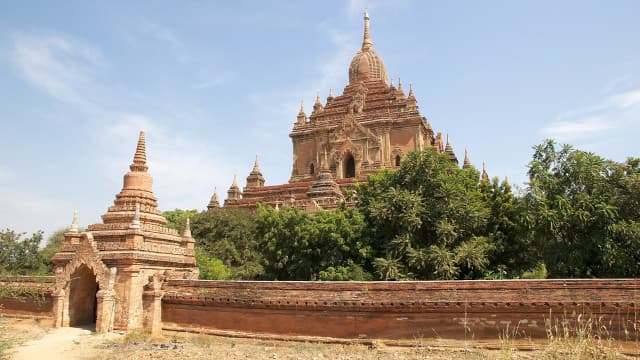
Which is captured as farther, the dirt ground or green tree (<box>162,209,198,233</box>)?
green tree (<box>162,209,198,233</box>)

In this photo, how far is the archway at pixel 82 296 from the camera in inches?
738

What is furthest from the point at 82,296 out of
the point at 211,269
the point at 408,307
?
the point at 408,307

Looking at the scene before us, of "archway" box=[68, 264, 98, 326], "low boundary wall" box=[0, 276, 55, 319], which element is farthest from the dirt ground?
"low boundary wall" box=[0, 276, 55, 319]

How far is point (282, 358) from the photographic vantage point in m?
13.4

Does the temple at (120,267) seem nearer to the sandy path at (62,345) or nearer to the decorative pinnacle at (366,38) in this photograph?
the sandy path at (62,345)

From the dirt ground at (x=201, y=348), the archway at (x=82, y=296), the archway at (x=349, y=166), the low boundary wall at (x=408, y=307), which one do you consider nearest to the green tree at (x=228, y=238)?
the archway at (x=82, y=296)

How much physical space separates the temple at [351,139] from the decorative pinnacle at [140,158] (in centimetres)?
1332

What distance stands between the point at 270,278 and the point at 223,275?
425 cm

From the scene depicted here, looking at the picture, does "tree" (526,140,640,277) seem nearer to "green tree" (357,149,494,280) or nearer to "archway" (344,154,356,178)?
"green tree" (357,149,494,280)

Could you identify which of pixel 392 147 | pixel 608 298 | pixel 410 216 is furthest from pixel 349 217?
pixel 392 147

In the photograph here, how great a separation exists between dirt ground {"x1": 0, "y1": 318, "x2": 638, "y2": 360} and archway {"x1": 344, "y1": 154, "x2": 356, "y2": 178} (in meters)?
25.8

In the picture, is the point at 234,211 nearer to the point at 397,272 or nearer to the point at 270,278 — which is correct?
the point at 270,278

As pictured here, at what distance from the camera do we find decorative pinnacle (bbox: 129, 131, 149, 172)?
22.6 m

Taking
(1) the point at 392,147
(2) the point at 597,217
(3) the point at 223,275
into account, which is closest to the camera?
(2) the point at 597,217
